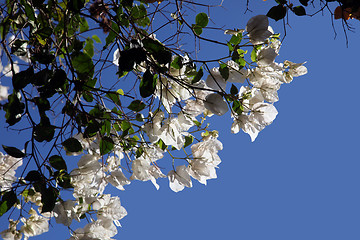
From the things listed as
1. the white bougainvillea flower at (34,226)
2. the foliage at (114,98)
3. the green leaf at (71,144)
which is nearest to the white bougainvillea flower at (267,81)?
the foliage at (114,98)

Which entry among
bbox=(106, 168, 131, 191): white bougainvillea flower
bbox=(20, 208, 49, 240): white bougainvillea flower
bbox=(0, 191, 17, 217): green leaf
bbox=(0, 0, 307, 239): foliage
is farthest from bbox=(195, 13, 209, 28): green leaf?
bbox=(20, 208, 49, 240): white bougainvillea flower

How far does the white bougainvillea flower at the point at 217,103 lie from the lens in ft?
2.12

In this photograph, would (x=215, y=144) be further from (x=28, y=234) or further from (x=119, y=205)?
(x=28, y=234)

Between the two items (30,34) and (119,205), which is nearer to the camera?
(30,34)

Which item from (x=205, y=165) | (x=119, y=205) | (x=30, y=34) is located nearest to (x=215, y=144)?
(x=205, y=165)

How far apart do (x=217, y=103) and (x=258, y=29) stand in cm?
18

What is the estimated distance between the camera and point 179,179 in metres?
0.80

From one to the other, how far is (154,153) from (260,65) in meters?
0.38

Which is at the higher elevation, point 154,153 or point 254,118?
point 154,153

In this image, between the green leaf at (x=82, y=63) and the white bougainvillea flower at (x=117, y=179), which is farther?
the white bougainvillea flower at (x=117, y=179)

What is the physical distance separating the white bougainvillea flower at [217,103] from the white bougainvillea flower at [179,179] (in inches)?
8.3

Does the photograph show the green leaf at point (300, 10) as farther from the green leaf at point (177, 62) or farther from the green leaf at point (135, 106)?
the green leaf at point (135, 106)

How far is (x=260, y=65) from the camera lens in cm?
74

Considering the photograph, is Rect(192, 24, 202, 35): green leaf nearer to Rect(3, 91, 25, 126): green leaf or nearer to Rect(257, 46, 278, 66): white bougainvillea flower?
Rect(257, 46, 278, 66): white bougainvillea flower
